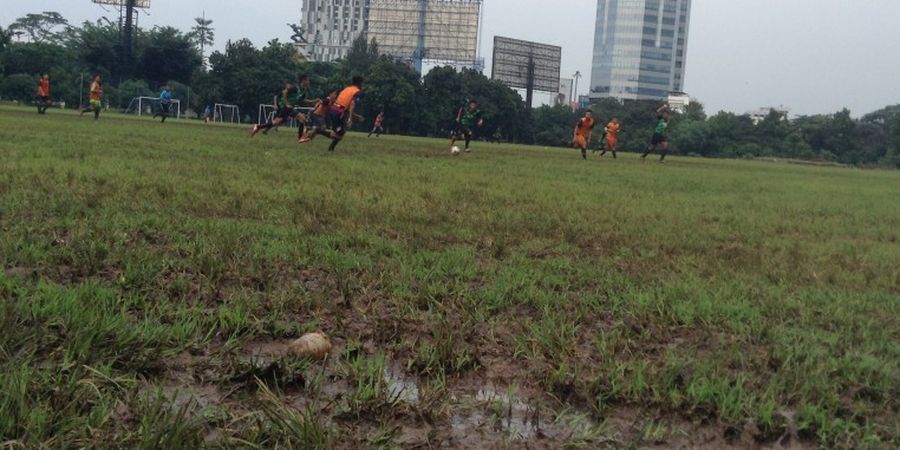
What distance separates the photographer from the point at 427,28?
290 ft

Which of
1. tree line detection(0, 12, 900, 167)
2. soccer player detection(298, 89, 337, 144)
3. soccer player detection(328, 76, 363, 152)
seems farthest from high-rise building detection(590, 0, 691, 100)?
soccer player detection(328, 76, 363, 152)

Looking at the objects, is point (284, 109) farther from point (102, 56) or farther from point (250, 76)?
point (102, 56)

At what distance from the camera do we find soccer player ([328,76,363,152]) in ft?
49.6

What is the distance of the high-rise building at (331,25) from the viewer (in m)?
126

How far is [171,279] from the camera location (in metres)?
3.73

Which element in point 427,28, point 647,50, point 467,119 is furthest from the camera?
point 647,50

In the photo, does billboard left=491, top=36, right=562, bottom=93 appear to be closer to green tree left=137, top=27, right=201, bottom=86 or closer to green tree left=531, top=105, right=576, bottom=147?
green tree left=531, top=105, right=576, bottom=147

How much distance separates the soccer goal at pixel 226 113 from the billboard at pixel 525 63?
35174 mm

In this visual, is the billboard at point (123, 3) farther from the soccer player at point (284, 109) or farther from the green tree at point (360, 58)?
the soccer player at point (284, 109)

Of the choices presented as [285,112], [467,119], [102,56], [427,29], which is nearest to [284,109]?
[285,112]

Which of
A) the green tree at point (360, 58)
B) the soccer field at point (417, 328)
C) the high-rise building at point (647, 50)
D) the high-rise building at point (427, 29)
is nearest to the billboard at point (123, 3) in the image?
the green tree at point (360, 58)

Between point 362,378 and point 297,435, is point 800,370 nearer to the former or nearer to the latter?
point 362,378

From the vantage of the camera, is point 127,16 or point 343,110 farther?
point 127,16

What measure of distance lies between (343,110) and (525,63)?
79879 millimetres
